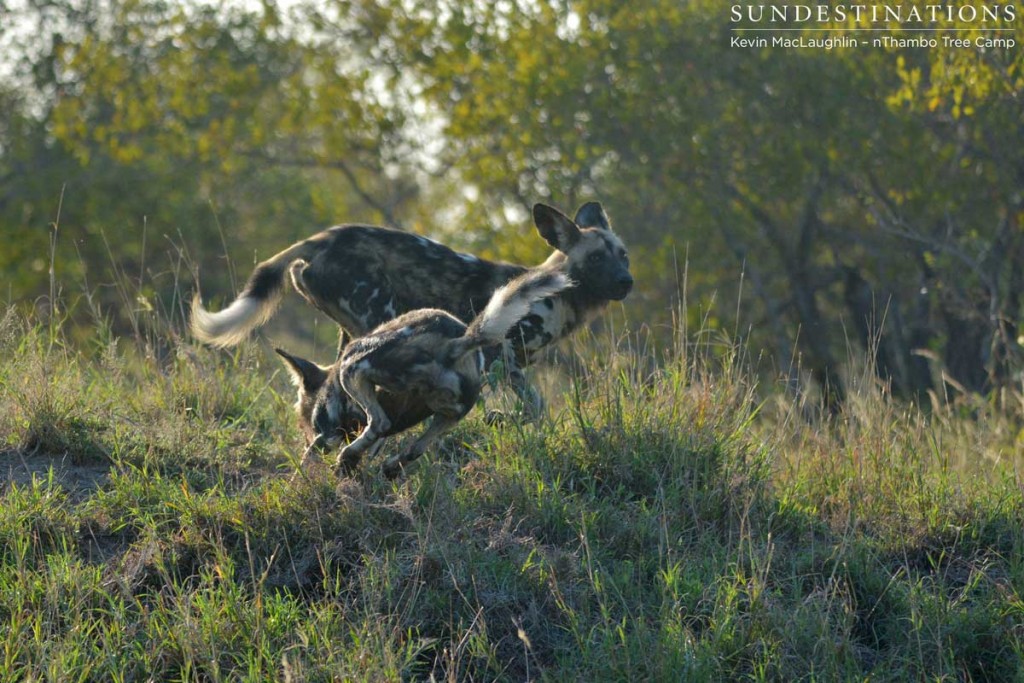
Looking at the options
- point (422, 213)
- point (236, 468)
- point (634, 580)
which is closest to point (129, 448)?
point (236, 468)

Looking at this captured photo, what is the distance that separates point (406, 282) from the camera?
6199 mm

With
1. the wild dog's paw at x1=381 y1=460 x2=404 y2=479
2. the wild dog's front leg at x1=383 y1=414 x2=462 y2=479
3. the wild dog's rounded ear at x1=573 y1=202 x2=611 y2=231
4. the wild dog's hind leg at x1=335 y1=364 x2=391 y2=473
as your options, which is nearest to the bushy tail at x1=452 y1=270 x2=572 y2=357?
the wild dog's front leg at x1=383 y1=414 x2=462 y2=479

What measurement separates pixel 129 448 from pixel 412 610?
5.30 ft

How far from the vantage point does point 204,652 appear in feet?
12.2

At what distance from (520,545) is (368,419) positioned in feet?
2.39

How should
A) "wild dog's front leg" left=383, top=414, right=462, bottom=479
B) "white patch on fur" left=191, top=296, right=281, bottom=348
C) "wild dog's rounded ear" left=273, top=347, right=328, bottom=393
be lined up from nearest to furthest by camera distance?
"wild dog's front leg" left=383, top=414, right=462, bottom=479, "wild dog's rounded ear" left=273, top=347, right=328, bottom=393, "white patch on fur" left=191, top=296, right=281, bottom=348

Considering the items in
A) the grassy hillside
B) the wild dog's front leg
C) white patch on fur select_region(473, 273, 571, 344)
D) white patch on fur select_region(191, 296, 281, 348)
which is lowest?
the grassy hillside

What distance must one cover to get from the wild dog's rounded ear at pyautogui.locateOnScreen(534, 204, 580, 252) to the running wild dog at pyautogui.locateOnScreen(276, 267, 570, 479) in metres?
1.84

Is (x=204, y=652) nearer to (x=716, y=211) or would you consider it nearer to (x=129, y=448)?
(x=129, y=448)

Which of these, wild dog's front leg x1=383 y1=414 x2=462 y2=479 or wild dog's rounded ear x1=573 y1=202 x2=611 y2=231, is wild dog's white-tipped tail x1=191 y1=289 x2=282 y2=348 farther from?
wild dog's rounded ear x1=573 y1=202 x2=611 y2=231

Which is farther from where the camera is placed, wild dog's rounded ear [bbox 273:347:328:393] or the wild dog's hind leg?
wild dog's rounded ear [bbox 273:347:328:393]

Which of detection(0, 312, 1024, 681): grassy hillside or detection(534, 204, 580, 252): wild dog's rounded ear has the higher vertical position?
detection(534, 204, 580, 252): wild dog's rounded ear

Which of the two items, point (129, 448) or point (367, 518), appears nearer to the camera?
point (367, 518)

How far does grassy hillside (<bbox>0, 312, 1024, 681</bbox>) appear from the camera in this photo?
152 inches
